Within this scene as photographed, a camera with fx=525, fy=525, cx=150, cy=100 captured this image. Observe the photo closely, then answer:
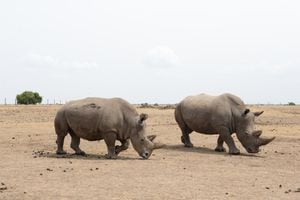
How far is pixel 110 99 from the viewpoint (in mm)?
17016

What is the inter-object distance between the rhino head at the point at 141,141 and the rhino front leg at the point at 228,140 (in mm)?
3415

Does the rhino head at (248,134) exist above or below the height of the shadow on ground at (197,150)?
above

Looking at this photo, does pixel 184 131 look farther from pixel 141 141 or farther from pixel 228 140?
pixel 141 141

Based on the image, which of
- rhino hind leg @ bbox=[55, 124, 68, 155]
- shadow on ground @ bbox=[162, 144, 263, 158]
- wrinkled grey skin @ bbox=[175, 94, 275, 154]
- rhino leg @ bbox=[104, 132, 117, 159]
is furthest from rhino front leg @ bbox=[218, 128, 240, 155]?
rhino hind leg @ bbox=[55, 124, 68, 155]

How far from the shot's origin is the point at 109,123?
16.2 metres

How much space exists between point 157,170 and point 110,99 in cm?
410

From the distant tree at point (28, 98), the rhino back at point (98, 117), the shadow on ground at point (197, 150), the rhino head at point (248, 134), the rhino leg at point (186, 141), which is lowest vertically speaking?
the distant tree at point (28, 98)

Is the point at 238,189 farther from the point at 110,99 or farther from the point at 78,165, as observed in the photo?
the point at 110,99

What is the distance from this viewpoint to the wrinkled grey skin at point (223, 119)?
1855 centimetres

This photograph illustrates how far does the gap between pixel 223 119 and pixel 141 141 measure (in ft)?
13.0

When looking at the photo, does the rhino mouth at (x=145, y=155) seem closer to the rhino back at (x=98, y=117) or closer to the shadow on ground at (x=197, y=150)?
the rhino back at (x=98, y=117)

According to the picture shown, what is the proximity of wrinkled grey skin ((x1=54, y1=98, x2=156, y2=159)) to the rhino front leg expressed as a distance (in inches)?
133

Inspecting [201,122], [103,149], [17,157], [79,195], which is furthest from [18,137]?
[79,195]

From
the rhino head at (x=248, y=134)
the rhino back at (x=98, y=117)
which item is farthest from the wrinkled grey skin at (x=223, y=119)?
the rhino back at (x=98, y=117)
